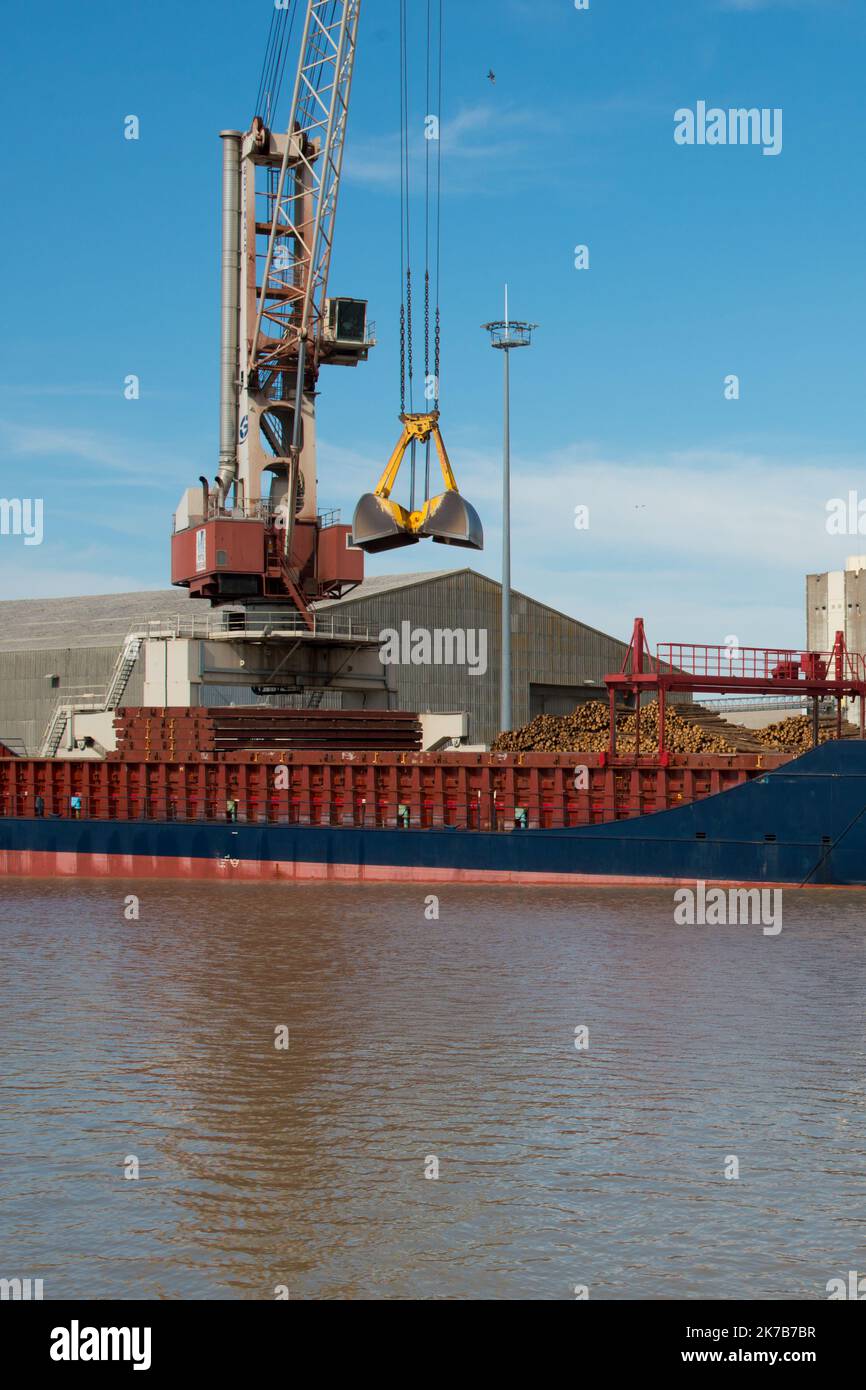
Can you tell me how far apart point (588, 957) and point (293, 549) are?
27.8m

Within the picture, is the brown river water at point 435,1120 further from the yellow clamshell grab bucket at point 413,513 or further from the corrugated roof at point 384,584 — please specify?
the corrugated roof at point 384,584

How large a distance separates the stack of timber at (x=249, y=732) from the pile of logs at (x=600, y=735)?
3.61m

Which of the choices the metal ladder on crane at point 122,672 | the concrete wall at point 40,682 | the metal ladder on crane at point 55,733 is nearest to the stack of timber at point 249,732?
the metal ladder on crane at point 122,672

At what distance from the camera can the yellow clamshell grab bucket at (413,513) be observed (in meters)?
43.8

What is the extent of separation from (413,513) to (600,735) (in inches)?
375

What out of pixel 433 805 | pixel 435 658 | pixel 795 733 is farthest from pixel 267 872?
pixel 435 658

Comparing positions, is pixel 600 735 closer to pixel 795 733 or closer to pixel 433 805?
pixel 795 733

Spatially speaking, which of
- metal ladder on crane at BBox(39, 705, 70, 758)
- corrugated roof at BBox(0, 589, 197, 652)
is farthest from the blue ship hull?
corrugated roof at BBox(0, 589, 197, 652)

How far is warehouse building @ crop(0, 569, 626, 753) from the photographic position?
57656 mm

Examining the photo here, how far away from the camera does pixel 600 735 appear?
46.5 m
